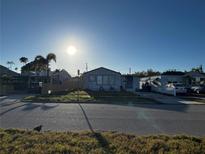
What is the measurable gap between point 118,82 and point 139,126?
2606 centimetres

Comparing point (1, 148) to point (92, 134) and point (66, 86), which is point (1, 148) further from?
point (66, 86)

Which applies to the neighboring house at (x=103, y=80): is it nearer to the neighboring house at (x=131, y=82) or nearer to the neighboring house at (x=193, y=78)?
the neighboring house at (x=131, y=82)

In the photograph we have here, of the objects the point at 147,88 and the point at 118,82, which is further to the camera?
the point at 147,88

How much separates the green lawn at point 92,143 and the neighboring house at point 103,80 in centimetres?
2746

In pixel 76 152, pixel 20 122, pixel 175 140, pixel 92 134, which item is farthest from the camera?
pixel 20 122

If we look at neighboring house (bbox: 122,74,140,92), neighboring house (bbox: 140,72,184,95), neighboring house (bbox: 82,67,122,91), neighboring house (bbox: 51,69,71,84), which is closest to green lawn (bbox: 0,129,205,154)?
neighboring house (bbox: 140,72,184,95)

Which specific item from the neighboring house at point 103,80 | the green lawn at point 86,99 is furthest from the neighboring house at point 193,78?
the green lawn at point 86,99

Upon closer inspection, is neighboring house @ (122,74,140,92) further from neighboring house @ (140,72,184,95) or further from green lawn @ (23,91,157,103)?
green lawn @ (23,91,157,103)

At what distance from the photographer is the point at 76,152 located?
5535mm

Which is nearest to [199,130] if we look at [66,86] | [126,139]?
[126,139]

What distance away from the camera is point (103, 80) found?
1372 inches

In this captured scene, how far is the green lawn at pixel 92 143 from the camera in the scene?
5.66m

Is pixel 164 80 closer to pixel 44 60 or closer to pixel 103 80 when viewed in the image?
pixel 103 80

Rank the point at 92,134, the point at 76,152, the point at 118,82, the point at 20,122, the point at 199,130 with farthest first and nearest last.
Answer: the point at 118,82 → the point at 20,122 → the point at 199,130 → the point at 92,134 → the point at 76,152
